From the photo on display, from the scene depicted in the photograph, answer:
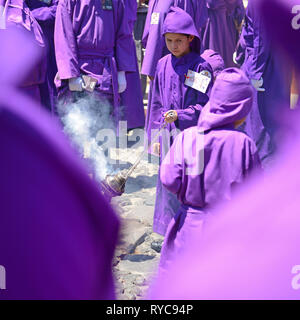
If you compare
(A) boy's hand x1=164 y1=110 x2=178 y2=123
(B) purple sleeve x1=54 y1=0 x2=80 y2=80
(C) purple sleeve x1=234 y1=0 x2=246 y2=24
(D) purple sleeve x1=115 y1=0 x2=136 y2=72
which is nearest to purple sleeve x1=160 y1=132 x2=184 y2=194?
(A) boy's hand x1=164 y1=110 x2=178 y2=123

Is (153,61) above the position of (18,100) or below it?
below

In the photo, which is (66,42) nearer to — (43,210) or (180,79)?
(180,79)

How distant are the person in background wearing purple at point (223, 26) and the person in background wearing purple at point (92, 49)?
1.59m

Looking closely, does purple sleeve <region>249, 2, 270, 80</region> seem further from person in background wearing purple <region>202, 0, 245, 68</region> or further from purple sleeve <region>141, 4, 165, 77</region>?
person in background wearing purple <region>202, 0, 245, 68</region>

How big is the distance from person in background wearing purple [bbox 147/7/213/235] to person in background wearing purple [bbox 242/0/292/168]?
133 cm

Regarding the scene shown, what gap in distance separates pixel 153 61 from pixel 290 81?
1227 mm

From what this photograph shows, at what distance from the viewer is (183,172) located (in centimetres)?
260

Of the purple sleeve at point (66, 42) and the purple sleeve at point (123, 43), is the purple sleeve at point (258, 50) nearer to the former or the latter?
the purple sleeve at point (123, 43)

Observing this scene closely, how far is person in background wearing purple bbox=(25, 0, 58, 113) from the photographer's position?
4.76 metres

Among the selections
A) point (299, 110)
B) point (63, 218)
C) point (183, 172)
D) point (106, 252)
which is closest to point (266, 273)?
point (183, 172)

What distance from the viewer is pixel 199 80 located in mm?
3568

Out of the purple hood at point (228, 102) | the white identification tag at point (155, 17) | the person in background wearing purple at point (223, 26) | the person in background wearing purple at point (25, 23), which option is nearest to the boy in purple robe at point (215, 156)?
the purple hood at point (228, 102)

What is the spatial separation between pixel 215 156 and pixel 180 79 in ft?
3.93

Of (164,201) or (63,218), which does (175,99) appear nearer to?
(164,201)
